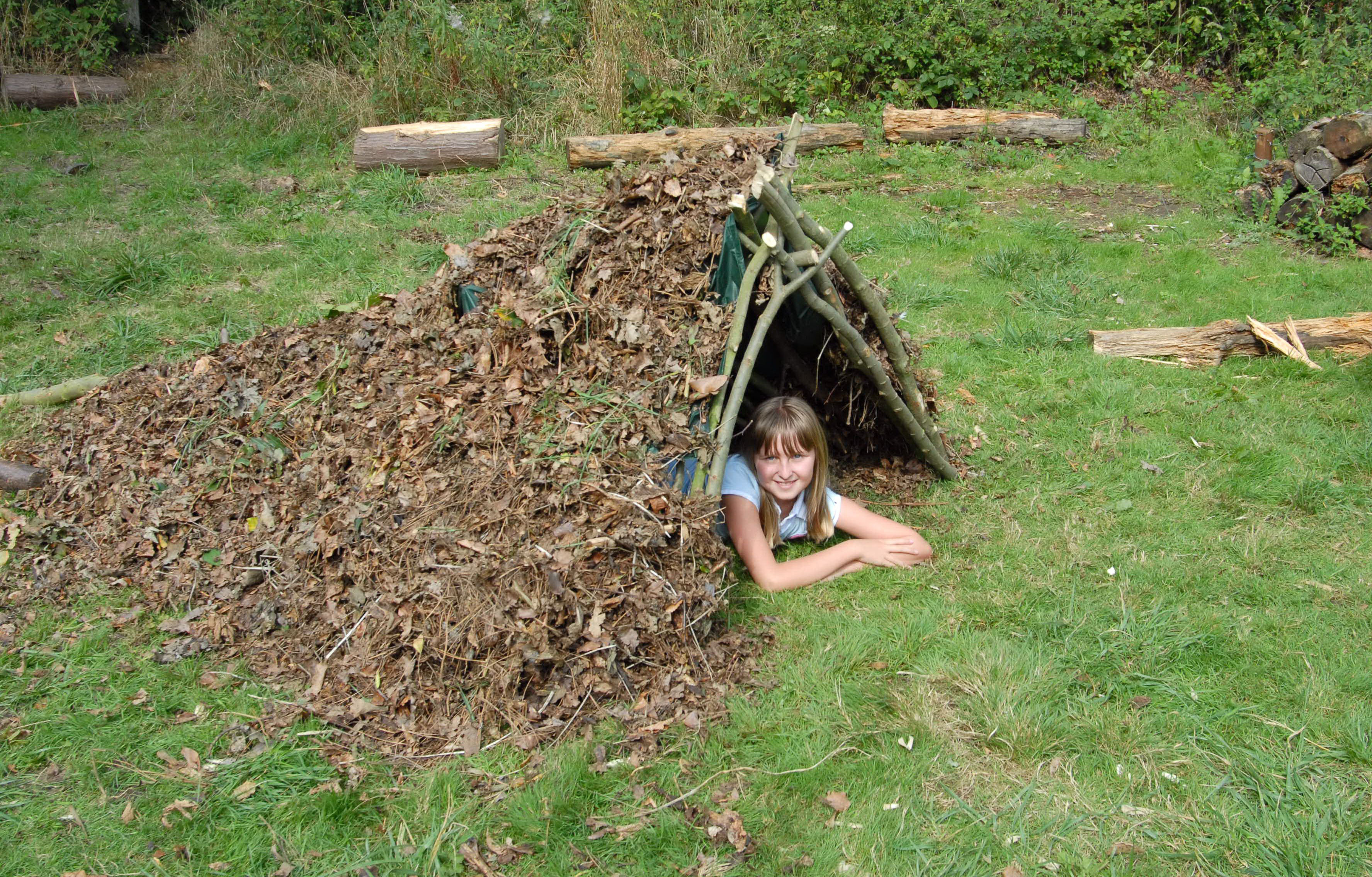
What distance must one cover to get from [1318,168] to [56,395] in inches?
343

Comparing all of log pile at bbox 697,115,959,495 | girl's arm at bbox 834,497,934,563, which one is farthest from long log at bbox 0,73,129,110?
girl's arm at bbox 834,497,934,563

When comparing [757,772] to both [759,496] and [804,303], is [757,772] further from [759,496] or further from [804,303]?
[804,303]

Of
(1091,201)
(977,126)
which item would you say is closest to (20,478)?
(1091,201)

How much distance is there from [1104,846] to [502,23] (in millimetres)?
10008

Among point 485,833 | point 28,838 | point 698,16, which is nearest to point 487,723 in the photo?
point 485,833

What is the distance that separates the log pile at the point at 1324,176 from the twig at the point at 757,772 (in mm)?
6627

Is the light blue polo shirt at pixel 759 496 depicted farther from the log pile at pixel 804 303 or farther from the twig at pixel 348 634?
the twig at pixel 348 634

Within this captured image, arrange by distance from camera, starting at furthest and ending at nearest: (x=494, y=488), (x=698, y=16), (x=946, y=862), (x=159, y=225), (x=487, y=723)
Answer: (x=698, y=16), (x=159, y=225), (x=494, y=488), (x=487, y=723), (x=946, y=862)

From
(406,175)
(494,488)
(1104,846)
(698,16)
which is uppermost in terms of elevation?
(698,16)

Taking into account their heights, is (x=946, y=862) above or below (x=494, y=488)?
below

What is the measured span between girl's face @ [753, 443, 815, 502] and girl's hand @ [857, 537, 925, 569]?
0.37m

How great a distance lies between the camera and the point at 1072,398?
5.54 m

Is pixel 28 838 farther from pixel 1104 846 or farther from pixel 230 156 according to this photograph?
pixel 230 156

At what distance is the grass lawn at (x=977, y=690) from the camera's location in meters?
2.94
